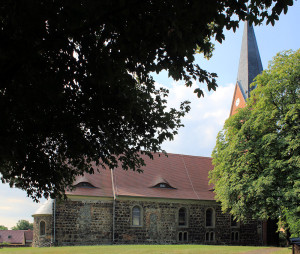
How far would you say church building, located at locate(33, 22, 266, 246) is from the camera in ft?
83.1

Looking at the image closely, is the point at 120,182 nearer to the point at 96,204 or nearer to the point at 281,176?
the point at 96,204

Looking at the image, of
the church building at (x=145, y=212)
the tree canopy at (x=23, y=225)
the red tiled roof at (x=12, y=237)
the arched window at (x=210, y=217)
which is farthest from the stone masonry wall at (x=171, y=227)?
the tree canopy at (x=23, y=225)

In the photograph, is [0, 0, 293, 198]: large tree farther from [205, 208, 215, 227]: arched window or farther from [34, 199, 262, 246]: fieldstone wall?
[205, 208, 215, 227]: arched window

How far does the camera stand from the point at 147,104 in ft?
27.3

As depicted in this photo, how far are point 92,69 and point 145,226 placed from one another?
22.1 meters

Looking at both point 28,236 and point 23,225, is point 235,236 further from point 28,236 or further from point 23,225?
point 23,225

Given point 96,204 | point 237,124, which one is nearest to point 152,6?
point 237,124

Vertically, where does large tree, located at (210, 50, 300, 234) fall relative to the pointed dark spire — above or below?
below

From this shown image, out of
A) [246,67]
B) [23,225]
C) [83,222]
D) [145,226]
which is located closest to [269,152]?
[145,226]

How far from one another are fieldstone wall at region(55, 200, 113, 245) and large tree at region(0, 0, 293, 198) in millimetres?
16876

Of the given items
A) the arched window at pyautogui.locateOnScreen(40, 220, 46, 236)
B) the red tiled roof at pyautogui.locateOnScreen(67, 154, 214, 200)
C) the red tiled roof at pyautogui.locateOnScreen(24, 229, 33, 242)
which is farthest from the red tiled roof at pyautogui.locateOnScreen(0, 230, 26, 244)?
the red tiled roof at pyautogui.locateOnScreen(67, 154, 214, 200)

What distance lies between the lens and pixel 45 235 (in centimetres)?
2486

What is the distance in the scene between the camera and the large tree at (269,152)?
19.2 m

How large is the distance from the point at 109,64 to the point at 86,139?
2525 mm
